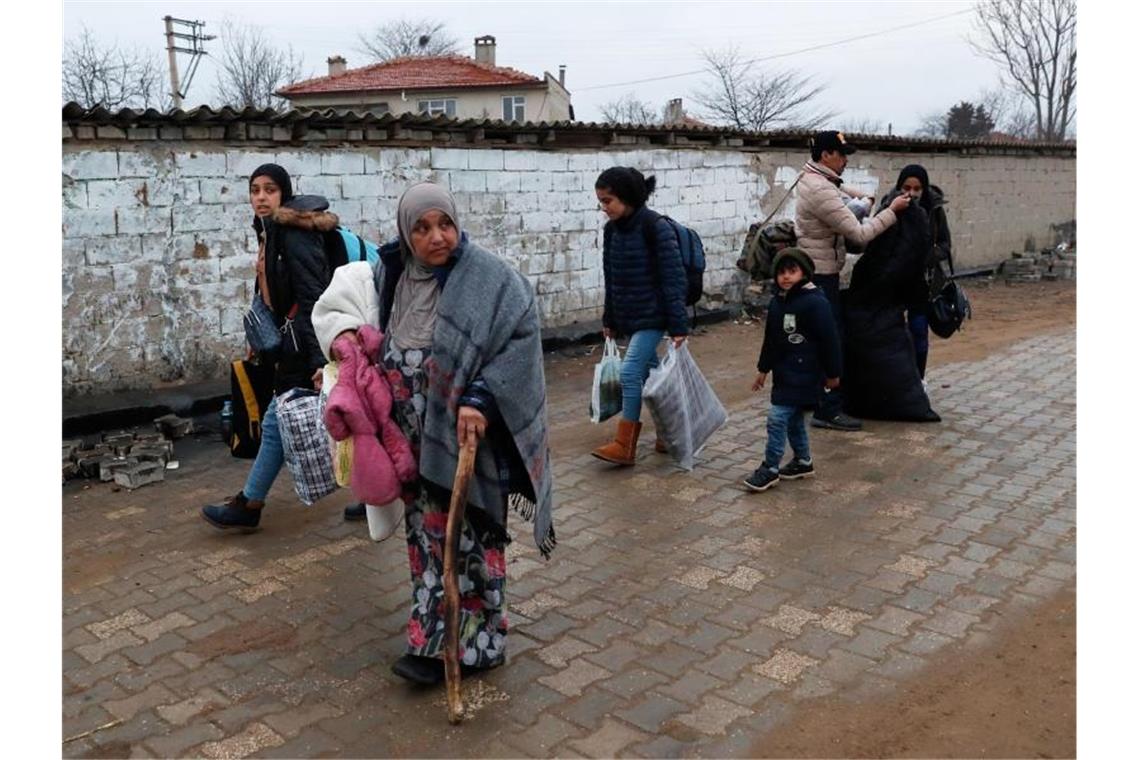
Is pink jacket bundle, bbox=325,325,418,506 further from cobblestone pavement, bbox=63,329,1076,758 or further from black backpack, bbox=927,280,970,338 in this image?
black backpack, bbox=927,280,970,338

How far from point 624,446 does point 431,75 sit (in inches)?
1135

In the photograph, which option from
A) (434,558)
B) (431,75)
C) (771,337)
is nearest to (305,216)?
(434,558)

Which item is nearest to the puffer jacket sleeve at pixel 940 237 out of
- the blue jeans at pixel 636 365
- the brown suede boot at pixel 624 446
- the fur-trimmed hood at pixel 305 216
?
the blue jeans at pixel 636 365

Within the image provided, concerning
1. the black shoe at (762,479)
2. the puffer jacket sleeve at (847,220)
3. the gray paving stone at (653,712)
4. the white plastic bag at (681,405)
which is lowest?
the gray paving stone at (653,712)

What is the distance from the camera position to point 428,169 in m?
9.11

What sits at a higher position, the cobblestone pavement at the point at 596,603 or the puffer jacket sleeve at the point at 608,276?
the puffer jacket sleeve at the point at 608,276

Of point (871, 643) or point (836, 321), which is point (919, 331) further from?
point (871, 643)

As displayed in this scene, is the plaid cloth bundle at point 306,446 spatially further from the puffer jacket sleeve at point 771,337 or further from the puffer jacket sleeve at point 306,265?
the puffer jacket sleeve at point 771,337

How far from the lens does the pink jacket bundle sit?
3354mm

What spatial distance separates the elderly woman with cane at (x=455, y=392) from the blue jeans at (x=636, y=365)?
2.42 meters

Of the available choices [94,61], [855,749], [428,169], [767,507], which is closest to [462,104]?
[94,61]

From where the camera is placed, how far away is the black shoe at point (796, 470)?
18.8 feet

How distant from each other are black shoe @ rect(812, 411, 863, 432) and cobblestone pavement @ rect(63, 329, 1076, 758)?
445mm

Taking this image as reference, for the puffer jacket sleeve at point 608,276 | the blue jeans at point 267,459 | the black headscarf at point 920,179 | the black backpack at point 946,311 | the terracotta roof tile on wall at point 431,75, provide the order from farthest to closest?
the terracotta roof tile on wall at point 431,75 < the black backpack at point 946,311 < the black headscarf at point 920,179 < the puffer jacket sleeve at point 608,276 < the blue jeans at point 267,459
